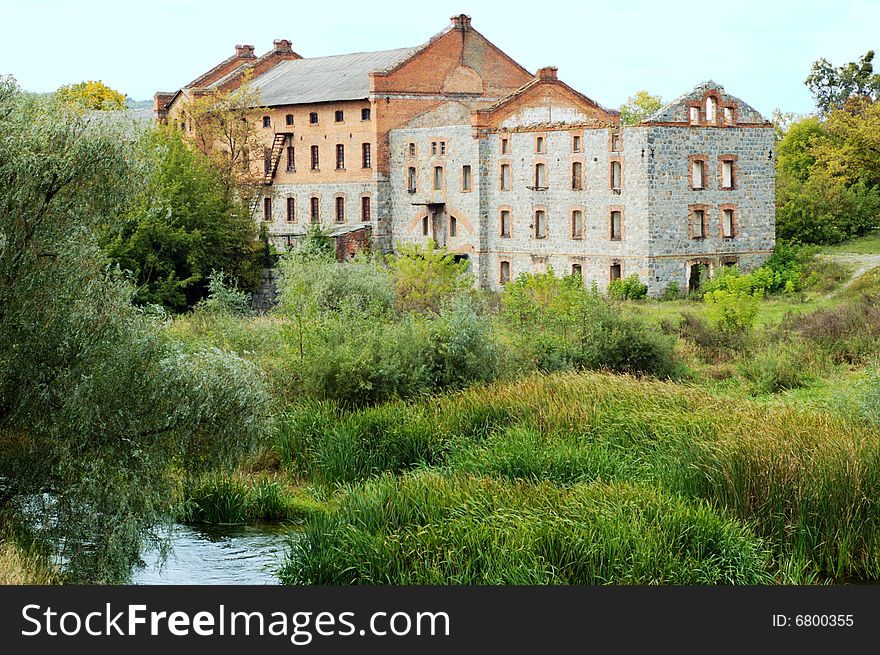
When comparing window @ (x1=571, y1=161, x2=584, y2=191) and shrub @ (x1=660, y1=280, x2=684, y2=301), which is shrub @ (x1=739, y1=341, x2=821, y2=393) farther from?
window @ (x1=571, y1=161, x2=584, y2=191)

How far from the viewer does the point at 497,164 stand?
49.3 meters

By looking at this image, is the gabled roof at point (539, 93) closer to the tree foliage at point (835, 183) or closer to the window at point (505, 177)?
the window at point (505, 177)

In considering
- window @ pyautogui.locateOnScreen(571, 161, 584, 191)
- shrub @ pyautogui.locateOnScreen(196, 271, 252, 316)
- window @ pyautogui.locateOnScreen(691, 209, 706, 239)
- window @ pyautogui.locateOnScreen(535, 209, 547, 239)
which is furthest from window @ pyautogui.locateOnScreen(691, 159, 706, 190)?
shrub @ pyautogui.locateOnScreen(196, 271, 252, 316)

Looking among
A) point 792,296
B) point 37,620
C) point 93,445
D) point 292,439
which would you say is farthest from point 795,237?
point 37,620

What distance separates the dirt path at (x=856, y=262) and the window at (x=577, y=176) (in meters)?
9.21

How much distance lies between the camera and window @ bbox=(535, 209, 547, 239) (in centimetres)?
4749

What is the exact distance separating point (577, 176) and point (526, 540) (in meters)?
32.8

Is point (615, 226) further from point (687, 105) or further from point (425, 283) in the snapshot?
point (425, 283)

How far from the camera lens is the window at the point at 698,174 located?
43.8 m

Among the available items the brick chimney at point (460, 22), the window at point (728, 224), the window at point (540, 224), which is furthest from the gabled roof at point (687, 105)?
the brick chimney at point (460, 22)

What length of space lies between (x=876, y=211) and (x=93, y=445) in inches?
1597

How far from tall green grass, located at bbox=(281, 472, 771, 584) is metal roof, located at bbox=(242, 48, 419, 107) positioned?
1557 inches

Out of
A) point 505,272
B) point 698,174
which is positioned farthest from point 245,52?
point 698,174

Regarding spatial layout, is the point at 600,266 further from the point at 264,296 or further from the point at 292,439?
the point at 292,439
